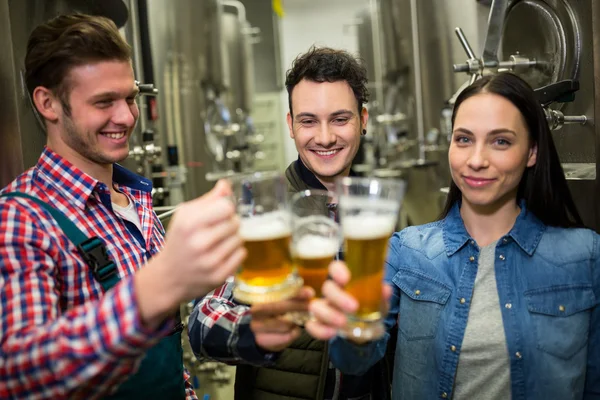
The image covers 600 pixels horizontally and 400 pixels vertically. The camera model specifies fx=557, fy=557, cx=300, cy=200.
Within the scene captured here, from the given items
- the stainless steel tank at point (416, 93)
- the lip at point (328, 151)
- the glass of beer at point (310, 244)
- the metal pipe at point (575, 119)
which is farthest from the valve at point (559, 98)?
the stainless steel tank at point (416, 93)

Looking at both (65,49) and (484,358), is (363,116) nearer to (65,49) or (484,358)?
(484,358)

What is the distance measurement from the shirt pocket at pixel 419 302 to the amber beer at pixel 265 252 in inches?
29.2

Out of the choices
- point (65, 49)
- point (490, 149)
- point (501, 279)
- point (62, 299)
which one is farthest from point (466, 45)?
point (62, 299)

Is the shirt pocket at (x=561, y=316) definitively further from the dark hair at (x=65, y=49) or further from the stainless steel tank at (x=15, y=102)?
the stainless steel tank at (x=15, y=102)

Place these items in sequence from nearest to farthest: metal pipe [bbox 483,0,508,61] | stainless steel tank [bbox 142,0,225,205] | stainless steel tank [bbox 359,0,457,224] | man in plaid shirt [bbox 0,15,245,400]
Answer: man in plaid shirt [bbox 0,15,245,400] < metal pipe [bbox 483,0,508,61] < stainless steel tank [bbox 142,0,225,205] < stainless steel tank [bbox 359,0,457,224]

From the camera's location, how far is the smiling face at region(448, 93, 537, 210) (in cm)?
150

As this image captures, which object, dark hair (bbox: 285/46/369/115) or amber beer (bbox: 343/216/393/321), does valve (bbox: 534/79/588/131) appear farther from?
amber beer (bbox: 343/216/393/321)

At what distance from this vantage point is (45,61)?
135 centimetres

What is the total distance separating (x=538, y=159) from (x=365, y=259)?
0.91 meters

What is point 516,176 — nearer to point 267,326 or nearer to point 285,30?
point 267,326

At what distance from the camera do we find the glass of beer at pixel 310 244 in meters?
0.96

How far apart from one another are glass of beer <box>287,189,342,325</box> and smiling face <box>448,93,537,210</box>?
62 centimetres

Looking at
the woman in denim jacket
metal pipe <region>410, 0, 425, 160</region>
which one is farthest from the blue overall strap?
metal pipe <region>410, 0, 425, 160</region>

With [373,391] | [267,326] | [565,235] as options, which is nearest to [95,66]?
[267,326]
